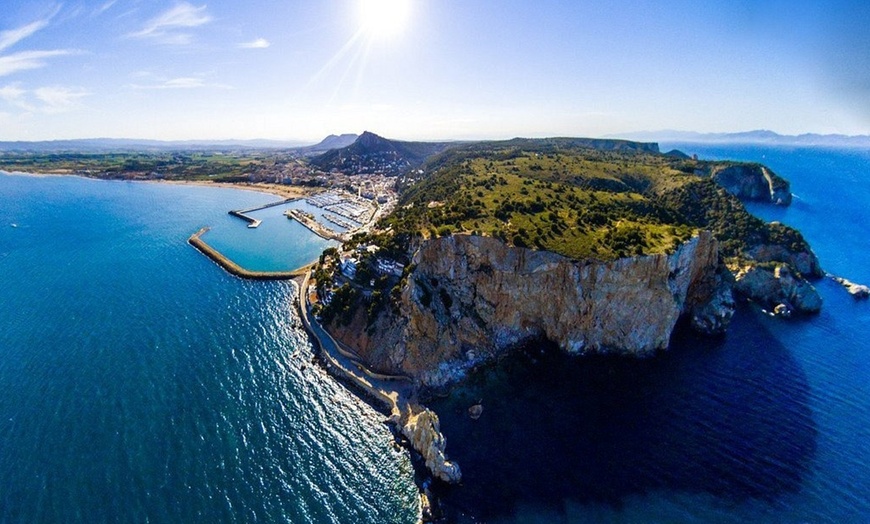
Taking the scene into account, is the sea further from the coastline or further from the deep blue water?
the coastline

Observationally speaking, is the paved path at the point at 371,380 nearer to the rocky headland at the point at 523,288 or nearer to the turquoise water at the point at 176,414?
the rocky headland at the point at 523,288

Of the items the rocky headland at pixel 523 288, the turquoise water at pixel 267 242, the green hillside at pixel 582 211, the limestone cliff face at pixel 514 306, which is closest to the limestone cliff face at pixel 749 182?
the green hillside at pixel 582 211

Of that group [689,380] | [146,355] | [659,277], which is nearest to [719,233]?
[659,277]

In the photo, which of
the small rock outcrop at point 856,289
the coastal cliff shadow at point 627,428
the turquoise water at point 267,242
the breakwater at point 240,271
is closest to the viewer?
the coastal cliff shadow at point 627,428

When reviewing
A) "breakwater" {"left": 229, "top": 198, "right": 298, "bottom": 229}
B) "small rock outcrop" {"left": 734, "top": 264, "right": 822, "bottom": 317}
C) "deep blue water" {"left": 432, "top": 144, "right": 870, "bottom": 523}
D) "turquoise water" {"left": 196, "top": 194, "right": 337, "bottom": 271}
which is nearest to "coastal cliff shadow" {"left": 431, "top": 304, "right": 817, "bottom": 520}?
"deep blue water" {"left": 432, "top": 144, "right": 870, "bottom": 523}

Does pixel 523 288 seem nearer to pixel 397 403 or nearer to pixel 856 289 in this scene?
pixel 397 403

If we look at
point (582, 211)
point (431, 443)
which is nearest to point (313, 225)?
point (582, 211)
